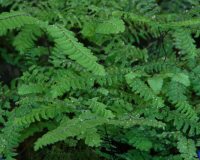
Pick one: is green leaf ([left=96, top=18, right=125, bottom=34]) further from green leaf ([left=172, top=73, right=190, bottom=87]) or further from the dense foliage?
green leaf ([left=172, top=73, right=190, bottom=87])

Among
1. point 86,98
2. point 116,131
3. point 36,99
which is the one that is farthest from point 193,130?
point 36,99

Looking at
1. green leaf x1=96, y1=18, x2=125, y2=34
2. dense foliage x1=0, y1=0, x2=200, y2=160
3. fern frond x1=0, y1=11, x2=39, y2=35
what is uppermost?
fern frond x1=0, y1=11, x2=39, y2=35

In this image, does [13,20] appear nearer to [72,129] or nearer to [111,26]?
[111,26]

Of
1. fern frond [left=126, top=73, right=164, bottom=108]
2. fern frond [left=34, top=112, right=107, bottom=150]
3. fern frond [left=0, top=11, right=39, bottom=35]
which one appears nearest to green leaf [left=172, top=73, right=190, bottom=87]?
fern frond [left=126, top=73, right=164, bottom=108]

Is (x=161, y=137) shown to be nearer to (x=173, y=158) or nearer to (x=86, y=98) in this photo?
(x=173, y=158)

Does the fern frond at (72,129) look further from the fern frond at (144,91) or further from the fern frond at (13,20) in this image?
the fern frond at (13,20)

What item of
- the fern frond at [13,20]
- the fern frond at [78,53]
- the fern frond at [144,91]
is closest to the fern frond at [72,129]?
the fern frond at [78,53]

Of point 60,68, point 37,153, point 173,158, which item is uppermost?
point 60,68
